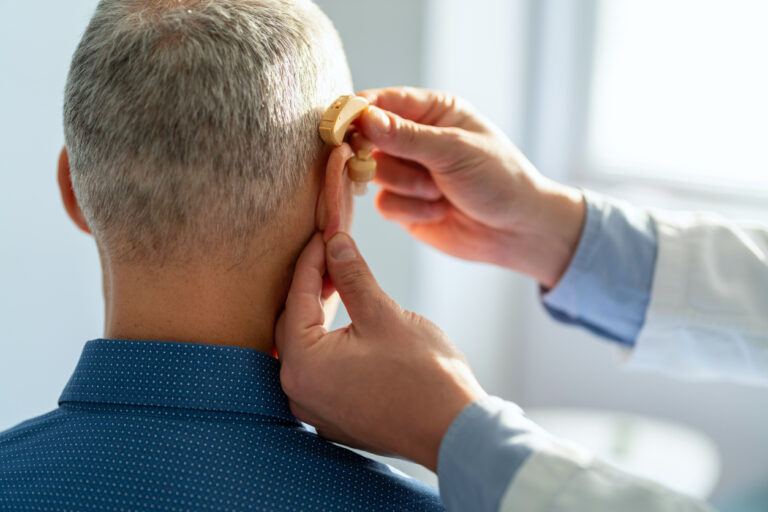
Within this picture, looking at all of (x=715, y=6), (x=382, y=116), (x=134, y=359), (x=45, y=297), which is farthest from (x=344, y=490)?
(x=715, y=6)

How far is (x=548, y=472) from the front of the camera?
0.66 m

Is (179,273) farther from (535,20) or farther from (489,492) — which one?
(535,20)

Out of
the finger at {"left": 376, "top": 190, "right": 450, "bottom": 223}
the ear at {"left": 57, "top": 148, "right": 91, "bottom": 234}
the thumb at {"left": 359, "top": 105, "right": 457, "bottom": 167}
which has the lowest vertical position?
the finger at {"left": 376, "top": 190, "right": 450, "bottom": 223}

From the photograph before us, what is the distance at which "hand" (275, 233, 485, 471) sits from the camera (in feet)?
2.37

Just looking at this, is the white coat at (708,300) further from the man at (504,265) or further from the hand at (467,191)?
the hand at (467,191)

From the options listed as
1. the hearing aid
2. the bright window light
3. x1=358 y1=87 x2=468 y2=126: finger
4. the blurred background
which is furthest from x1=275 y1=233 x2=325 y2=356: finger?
the bright window light

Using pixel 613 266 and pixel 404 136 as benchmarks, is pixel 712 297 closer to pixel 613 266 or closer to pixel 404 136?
pixel 613 266

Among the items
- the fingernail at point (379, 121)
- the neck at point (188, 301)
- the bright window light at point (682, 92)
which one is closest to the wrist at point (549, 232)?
the fingernail at point (379, 121)

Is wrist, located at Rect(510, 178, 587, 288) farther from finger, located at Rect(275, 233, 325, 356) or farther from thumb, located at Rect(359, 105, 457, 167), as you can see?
finger, located at Rect(275, 233, 325, 356)

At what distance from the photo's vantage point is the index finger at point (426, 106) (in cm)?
108

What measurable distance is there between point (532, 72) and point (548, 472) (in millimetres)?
1760

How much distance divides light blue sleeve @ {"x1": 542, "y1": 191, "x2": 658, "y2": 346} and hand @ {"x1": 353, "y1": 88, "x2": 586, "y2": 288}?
0.08ft

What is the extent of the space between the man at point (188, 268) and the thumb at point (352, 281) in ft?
0.19

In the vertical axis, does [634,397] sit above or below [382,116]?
below
